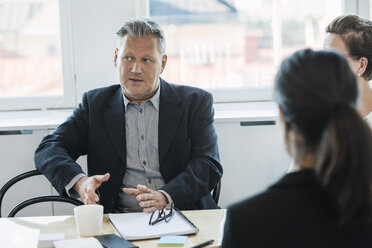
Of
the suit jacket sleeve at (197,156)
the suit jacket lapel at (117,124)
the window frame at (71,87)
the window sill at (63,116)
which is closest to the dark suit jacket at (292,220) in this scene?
the suit jacket sleeve at (197,156)

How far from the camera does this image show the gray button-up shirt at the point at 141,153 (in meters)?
2.49

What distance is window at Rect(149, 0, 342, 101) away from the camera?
3.30m

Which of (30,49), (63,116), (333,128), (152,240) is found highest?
(30,49)

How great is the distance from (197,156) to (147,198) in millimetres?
463

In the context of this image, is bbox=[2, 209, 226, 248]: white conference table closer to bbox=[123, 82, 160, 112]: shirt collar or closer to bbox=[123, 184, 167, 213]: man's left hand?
bbox=[123, 184, 167, 213]: man's left hand

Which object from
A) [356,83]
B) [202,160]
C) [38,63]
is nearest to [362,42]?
[202,160]

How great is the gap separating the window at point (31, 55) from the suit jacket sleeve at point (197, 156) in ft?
3.41

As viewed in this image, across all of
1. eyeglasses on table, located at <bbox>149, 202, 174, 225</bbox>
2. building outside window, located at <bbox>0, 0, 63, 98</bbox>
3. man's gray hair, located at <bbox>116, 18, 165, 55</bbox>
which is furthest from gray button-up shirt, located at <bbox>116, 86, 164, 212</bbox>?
building outside window, located at <bbox>0, 0, 63, 98</bbox>

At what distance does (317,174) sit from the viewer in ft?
3.36

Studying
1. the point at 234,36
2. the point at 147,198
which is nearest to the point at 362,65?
the point at 147,198

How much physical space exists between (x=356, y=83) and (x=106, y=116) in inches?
64.2

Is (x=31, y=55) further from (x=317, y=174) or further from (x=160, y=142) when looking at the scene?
(x=317, y=174)

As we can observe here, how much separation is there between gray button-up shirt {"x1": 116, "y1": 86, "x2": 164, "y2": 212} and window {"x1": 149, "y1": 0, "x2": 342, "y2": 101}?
2.76 ft

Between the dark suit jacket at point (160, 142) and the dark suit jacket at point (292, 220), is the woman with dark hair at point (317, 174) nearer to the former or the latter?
the dark suit jacket at point (292, 220)
